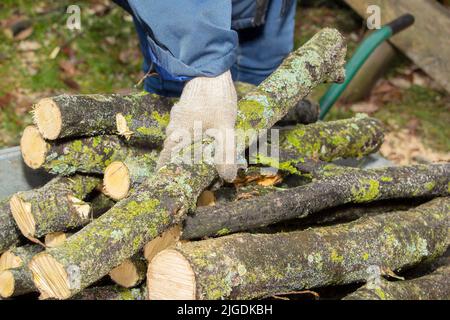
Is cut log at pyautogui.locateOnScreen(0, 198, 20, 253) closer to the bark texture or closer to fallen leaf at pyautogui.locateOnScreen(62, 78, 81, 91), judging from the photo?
the bark texture

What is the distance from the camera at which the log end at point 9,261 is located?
8.16 feet

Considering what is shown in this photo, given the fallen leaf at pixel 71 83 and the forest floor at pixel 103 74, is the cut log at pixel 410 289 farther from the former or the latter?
the fallen leaf at pixel 71 83

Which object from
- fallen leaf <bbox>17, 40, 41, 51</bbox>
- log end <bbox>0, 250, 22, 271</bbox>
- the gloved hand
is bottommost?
fallen leaf <bbox>17, 40, 41, 51</bbox>

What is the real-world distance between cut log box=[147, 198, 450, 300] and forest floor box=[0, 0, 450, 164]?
6.48 feet

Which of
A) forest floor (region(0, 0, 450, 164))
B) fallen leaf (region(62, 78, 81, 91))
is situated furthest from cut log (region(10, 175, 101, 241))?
fallen leaf (region(62, 78, 81, 91))

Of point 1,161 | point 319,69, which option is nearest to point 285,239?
point 319,69

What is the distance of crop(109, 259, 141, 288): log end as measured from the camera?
7.70ft

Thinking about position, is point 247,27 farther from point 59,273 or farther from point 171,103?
point 59,273

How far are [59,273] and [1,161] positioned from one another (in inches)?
41.5

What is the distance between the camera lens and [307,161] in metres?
2.79

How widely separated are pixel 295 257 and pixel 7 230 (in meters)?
1.14

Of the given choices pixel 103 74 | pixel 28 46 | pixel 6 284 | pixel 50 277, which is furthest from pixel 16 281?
pixel 28 46

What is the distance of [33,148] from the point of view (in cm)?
252

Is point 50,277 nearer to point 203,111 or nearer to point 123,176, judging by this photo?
point 123,176
